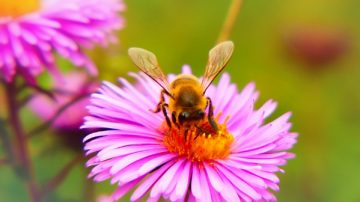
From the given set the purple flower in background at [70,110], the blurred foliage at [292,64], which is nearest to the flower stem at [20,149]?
the purple flower in background at [70,110]

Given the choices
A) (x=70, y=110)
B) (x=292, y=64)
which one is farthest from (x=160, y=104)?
(x=292, y=64)

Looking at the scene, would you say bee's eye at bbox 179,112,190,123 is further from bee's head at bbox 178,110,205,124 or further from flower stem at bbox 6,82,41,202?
flower stem at bbox 6,82,41,202

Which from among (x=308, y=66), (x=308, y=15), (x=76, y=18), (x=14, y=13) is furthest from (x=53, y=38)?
(x=308, y=15)

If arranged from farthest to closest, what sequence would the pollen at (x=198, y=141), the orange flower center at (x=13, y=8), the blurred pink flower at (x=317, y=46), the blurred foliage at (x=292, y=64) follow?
1. the blurred pink flower at (x=317, y=46)
2. the blurred foliage at (x=292, y=64)
3. the orange flower center at (x=13, y=8)
4. the pollen at (x=198, y=141)

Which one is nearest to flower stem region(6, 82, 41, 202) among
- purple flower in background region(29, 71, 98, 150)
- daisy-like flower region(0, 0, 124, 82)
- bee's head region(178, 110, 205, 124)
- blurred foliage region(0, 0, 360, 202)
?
daisy-like flower region(0, 0, 124, 82)

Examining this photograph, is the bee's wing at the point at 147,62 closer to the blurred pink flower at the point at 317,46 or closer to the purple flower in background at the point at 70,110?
the purple flower in background at the point at 70,110

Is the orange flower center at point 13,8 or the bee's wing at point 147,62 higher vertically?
the orange flower center at point 13,8
